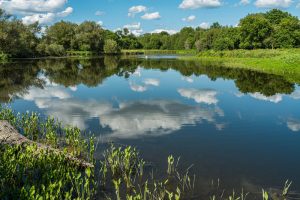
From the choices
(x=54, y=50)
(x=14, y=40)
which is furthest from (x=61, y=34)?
(x=14, y=40)

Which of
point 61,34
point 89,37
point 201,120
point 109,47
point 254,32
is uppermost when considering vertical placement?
point 61,34

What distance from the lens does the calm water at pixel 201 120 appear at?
1501cm

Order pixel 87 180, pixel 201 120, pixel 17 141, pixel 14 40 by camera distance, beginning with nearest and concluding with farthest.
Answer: pixel 87 180
pixel 17 141
pixel 201 120
pixel 14 40

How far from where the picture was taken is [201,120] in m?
24.2

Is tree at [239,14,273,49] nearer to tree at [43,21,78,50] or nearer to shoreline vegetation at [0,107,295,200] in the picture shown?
tree at [43,21,78,50]

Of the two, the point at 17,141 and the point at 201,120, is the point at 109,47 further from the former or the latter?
the point at 17,141

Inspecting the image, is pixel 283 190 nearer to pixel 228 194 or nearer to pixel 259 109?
pixel 228 194

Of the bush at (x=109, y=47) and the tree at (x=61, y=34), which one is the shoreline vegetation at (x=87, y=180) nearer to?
the tree at (x=61, y=34)

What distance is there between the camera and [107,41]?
540 ft

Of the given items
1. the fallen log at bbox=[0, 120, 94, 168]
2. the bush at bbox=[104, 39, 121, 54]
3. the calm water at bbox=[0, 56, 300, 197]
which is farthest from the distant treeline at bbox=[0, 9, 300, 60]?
the fallen log at bbox=[0, 120, 94, 168]

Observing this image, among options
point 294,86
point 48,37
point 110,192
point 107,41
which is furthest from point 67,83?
point 107,41

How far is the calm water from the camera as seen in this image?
1501 centimetres

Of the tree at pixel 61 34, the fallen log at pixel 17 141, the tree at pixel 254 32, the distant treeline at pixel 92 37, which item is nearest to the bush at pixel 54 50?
the distant treeline at pixel 92 37

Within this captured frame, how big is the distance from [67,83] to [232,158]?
37.6m
